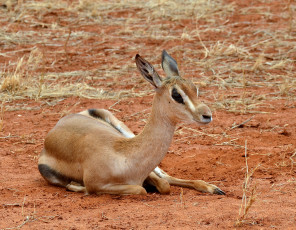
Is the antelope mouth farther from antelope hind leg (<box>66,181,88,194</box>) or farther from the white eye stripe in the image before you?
Answer: antelope hind leg (<box>66,181,88,194</box>)

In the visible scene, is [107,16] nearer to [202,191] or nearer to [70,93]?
[70,93]

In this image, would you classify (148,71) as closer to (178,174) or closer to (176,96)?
(176,96)

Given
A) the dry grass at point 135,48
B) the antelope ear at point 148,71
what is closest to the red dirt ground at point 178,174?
the dry grass at point 135,48

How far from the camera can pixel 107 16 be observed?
1670 cm

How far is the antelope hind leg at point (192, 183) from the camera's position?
6410 mm

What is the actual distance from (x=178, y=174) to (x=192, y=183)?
710 millimetres

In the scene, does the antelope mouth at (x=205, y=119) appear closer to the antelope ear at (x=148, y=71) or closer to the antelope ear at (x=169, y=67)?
the antelope ear at (x=148, y=71)

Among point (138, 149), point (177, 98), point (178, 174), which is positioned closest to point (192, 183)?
point (178, 174)

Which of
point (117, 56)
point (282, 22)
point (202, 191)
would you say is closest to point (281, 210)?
point (202, 191)

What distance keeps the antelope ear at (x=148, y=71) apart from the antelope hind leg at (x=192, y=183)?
Answer: 1.18 metres

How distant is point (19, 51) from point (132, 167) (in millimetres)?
8140

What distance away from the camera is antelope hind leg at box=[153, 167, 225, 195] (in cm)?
641

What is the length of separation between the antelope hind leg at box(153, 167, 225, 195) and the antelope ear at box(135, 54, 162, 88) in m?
1.18

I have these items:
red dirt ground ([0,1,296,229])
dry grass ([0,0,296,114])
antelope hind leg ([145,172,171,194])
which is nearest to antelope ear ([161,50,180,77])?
antelope hind leg ([145,172,171,194])
